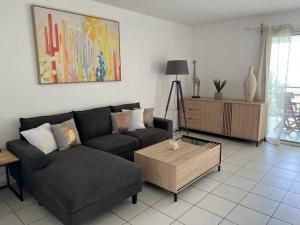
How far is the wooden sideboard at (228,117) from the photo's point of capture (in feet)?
14.0

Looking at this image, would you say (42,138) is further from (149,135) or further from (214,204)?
(214,204)

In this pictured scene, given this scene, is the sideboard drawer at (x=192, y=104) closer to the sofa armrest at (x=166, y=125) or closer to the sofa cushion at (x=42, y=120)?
the sofa armrest at (x=166, y=125)

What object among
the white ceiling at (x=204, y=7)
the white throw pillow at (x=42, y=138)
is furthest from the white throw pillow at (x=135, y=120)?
the white ceiling at (x=204, y=7)

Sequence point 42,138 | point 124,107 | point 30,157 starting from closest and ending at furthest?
1. point 30,157
2. point 42,138
3. point 124,107

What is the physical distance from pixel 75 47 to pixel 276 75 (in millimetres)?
3552

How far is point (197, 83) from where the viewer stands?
5285 mm

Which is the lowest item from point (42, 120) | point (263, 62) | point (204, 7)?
point (42, 120)

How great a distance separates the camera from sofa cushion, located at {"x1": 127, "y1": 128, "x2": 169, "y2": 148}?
11.3ft

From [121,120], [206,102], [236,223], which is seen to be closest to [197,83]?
[206,102]

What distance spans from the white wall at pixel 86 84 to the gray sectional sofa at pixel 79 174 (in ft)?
0.85

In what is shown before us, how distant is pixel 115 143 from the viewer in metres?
3.14

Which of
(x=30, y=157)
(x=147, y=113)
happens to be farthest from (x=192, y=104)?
(x=30, y=157)

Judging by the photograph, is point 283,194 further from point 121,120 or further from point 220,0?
point 220,0

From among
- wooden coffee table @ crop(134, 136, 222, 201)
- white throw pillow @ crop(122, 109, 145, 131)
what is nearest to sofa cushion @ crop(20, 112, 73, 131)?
white throw pillow @ crop(122, 109, 145, 131)
